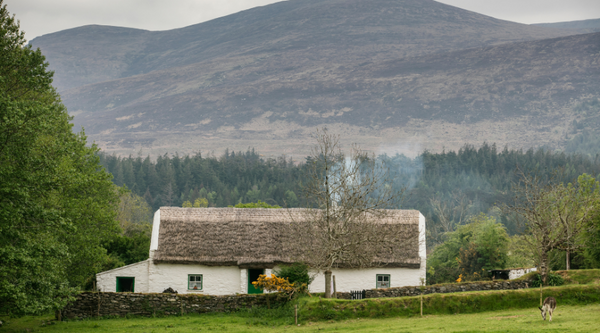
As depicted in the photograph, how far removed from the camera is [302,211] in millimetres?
31812

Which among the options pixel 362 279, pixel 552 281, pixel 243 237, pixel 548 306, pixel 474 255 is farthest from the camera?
pixel 474 255

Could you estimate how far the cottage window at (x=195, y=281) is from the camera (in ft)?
99.8

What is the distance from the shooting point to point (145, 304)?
2423 cm

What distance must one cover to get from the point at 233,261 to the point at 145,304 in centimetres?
686

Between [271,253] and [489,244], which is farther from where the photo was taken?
[489,244]

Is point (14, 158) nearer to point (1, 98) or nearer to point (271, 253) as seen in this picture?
point (1, 98)

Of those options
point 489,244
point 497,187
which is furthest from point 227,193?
point 489,244

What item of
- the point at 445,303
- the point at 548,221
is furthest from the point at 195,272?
the point at 548,221

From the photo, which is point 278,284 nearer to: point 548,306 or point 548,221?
point 548,306

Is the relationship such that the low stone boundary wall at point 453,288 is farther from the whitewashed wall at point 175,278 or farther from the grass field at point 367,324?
the whitewashed wall at point 175,278

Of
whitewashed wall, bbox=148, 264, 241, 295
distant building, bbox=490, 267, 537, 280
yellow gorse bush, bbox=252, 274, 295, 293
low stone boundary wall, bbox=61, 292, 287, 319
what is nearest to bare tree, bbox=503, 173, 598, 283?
distant building, bbox=490, 267, 537, 280

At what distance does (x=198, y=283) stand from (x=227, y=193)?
11205 cm

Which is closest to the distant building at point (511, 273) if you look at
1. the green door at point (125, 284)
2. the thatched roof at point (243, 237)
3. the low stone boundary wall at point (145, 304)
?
the thatched roof at point (243, 237)

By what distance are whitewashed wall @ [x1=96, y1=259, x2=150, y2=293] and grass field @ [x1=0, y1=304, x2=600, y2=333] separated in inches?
225
